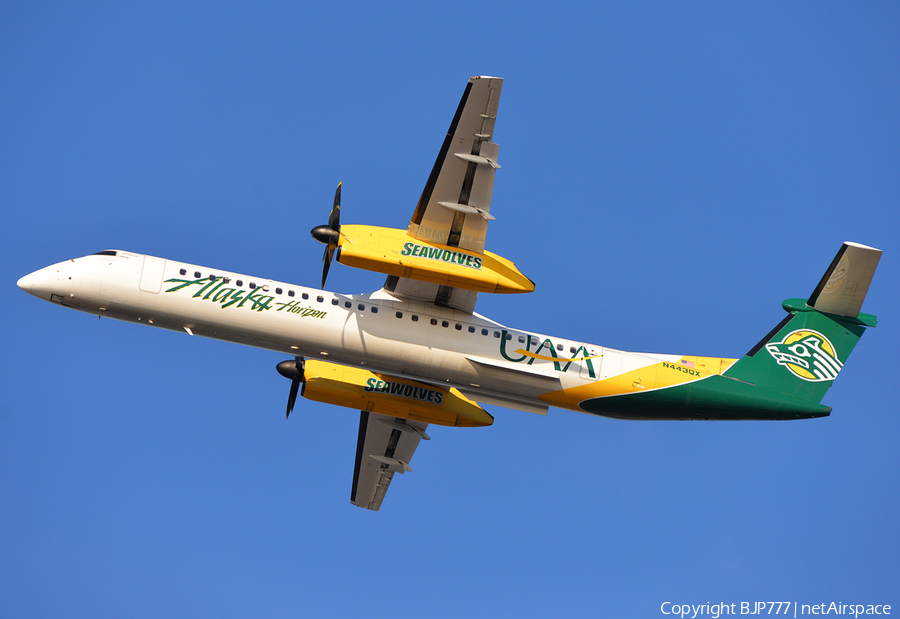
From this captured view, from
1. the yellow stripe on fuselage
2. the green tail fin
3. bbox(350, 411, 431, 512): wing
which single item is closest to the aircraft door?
bbox(350, 411, 431, 512): wing

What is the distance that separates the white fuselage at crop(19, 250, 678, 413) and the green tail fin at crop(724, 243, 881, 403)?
353 centimetres

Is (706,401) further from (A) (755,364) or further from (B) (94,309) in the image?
(B) (94,309)

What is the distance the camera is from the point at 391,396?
2297 cm

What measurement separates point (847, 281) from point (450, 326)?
10.6 meters

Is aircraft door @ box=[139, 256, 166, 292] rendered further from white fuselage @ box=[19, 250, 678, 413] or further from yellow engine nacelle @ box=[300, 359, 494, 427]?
yellow engine nacelle @ box=[300, 359, 494, 427]

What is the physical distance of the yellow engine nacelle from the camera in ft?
73.5

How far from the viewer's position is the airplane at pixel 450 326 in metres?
20.6

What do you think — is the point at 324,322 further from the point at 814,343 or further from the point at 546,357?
the point at 814,343

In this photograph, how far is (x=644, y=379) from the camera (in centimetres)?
2248

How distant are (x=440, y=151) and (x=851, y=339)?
12.6m

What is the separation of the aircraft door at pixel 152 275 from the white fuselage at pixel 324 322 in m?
0.02

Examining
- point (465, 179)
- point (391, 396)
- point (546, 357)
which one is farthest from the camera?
point (391, 396)

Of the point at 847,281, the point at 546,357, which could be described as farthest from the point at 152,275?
the point at 847,281

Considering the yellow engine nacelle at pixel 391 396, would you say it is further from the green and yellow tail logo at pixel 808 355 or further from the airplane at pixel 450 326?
the green and yellow tail logo at pixel 808 355
